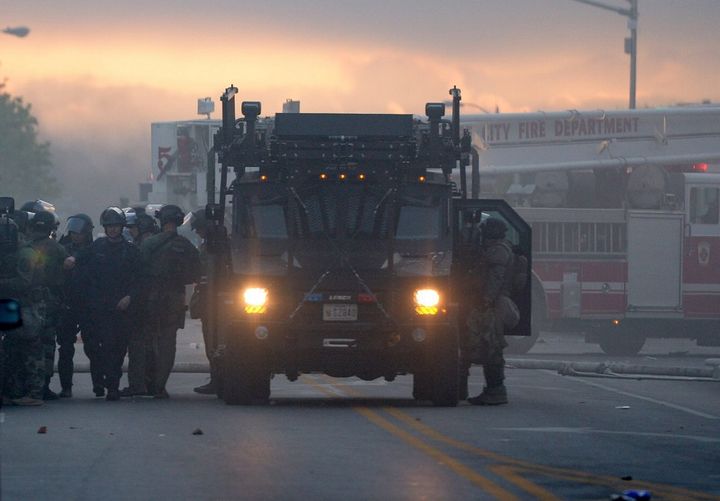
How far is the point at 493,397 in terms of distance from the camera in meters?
17.7

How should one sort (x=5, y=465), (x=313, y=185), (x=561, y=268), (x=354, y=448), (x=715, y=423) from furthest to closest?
(x=561, y=268) → (x=313, y=185) → (x=715, y=423) → (x=354, y=448) → (x=5, y=465)

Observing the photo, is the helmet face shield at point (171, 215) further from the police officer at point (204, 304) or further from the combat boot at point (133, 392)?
the combat boot at point (133, 392)

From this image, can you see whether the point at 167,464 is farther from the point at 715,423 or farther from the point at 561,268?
the point at 561,268

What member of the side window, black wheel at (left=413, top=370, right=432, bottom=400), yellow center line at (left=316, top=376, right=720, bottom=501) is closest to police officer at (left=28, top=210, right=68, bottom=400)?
black wheel at (left=413, top=370, right=432, bottom=400)

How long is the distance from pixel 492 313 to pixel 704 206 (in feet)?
48.2

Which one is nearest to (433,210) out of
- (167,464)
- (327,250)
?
(327,250)

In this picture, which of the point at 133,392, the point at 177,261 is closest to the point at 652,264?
the point at 177,261

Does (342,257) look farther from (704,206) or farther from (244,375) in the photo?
(704,206)

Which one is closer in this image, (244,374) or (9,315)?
(9,315)

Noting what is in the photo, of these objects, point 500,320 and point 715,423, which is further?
point 500,320

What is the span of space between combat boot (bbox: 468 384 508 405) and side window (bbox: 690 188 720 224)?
14.6 meters

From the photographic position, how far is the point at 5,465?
38.7 feet

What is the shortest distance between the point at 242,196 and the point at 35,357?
8.30 ft

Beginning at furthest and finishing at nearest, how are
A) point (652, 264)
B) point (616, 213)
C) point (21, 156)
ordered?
point (21, 156) → point (616, 213) → point (652, 264)
